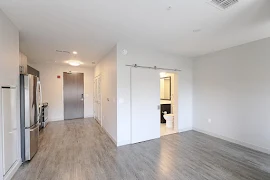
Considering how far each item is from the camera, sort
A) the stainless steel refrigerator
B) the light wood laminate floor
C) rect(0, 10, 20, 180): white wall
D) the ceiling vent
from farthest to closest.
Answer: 1. the stainless steel refrigerator
2. the light wood laminate floor
3. rect(0, 10, 20, 180): white wall
4. the ceiling vent

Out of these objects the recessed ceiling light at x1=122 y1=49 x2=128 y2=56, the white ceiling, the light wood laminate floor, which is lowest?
the light wood laminate floor

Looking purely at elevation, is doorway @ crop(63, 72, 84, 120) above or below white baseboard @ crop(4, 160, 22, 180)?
above

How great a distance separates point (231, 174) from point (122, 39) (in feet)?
11.6

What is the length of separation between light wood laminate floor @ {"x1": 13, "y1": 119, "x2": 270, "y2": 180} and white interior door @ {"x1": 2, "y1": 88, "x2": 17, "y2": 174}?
1.12 ft

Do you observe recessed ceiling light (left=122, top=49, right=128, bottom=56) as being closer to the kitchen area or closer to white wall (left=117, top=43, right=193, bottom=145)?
white wall (left=117, top=43, right=193, bottom=145)

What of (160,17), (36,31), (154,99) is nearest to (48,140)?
(36,31)

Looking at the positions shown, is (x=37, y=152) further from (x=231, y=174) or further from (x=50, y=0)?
(x=231, y=174)

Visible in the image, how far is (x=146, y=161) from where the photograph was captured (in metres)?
2.84

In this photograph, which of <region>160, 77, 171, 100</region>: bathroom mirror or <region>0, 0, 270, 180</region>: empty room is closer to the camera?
<region>0, 0, 270, 180</region>: empty room

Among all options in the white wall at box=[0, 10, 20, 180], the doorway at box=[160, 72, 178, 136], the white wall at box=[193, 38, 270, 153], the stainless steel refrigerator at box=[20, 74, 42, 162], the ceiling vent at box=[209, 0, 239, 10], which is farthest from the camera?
the doorway at box=[160, 72, 178, 136]

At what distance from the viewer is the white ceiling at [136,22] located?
6.67 ft

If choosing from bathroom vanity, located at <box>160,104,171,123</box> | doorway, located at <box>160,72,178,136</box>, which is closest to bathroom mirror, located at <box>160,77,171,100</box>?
Answer: doorway, located at <box>160,72,178,136</box>

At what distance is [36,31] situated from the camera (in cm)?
293

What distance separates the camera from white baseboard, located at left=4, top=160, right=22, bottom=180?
2215mm
